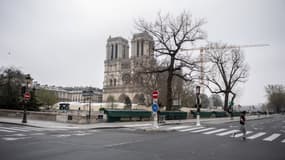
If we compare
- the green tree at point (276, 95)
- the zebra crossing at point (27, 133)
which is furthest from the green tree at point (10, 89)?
the green tree at point (276, 95)

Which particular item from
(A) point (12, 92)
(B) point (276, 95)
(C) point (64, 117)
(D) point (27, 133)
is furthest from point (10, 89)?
(B) point (276, 95)

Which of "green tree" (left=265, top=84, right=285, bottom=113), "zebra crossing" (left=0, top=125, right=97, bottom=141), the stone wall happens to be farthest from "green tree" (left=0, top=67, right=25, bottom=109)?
"green tree" (left=265, top=84, right=285, bottom=113)

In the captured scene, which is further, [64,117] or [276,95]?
[276,95]

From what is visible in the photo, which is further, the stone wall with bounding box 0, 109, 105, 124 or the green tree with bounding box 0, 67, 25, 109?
the green tree with bounding box 0, 67, 25, 109

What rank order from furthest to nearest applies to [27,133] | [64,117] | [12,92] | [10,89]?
[12,92] → [10,89] → [64,117] → [27,133]

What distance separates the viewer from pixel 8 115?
107 ft

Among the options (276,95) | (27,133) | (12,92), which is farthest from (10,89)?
(276,95)

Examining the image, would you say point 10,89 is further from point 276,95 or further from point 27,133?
point 276,95

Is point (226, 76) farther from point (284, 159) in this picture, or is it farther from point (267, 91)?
point (267, 91)

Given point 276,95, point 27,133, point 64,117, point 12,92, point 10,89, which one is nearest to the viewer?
point 27,133

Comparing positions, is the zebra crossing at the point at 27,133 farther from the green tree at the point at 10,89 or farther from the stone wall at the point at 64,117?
the green tree at the point at 10,89

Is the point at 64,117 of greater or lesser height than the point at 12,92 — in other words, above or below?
below

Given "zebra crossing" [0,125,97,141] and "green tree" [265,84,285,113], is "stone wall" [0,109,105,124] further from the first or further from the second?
"green tree" [265,84,285,113]

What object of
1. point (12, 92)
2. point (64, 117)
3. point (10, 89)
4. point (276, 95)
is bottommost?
point (64, 117)
